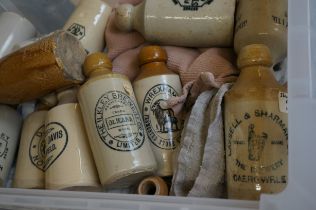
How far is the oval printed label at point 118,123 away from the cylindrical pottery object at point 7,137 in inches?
6.6

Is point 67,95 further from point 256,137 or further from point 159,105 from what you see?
point 256,137

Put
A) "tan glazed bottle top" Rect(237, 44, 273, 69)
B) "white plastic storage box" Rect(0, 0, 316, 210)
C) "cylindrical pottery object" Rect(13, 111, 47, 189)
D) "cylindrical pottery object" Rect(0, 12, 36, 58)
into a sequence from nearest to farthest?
1. "white plastic storage box" Rect(0, 0, 316, 210)
2. "tan glazed bottle top" Rect(237, 44, 273, 69)
3. "cylindrical pottery object" Rect(13, 111, 47, 189)
4. "cylindrical pottery object" Rect(0, 12, 36, 58)

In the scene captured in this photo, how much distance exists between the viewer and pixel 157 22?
23.7 inches

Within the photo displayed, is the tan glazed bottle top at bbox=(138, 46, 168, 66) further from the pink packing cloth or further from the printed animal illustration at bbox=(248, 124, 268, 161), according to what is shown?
the printed animal illustration at bbox=(248, 124, 268, 161)

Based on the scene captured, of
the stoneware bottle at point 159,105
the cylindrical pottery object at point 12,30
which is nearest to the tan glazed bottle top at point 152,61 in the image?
the stoneware bottle at point 159,105

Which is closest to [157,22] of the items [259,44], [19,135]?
[259,44]

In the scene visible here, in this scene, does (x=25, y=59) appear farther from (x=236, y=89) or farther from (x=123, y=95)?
(x=236, y=89)

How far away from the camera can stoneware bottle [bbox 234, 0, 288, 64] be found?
53 centimetres

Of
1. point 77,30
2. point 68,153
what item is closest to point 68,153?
point 68,153

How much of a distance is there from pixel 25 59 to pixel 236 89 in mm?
279

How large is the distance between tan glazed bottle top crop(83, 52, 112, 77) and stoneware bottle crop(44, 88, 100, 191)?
49mm

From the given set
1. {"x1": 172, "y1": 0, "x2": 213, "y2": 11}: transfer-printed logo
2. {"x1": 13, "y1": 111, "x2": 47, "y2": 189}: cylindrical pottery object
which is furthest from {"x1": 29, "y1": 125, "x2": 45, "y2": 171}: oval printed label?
{"x1": 172, "y1": 0, "x2": 213, "y2": 11}: transfer-printed logo

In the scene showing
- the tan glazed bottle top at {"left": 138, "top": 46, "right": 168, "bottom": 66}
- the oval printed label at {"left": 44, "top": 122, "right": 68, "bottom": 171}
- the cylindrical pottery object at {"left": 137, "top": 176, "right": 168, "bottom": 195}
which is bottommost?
the cylindrical pottery object at {"left": 137, "top": 176, "right": 168, "bottom": 195}

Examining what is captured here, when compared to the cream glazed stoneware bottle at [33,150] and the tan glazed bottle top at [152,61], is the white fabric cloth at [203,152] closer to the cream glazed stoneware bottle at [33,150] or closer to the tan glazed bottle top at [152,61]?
the tan glazed bottle top at [152,61]
